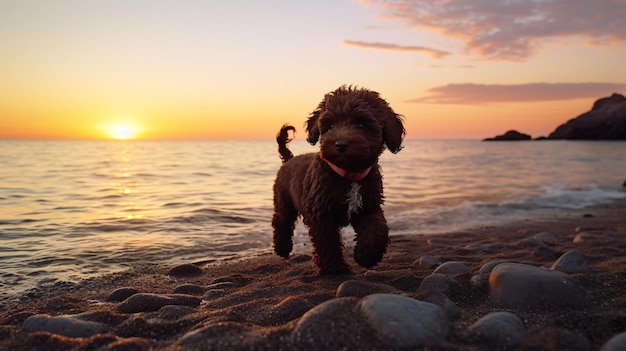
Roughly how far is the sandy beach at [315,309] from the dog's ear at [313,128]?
1643 mm

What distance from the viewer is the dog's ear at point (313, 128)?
17.2 ft

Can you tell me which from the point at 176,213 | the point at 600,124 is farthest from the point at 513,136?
the point at 176,213

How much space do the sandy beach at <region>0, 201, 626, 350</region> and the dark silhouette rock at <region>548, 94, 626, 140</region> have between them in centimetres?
11075

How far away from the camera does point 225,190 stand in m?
16.8

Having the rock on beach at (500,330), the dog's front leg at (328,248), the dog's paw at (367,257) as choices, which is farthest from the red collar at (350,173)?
the rock on beach at (500,330)

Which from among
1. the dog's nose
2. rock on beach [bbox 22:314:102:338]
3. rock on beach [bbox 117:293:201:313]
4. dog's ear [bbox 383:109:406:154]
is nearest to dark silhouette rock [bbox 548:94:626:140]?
dog's ear [bbox 383:109:406:154]

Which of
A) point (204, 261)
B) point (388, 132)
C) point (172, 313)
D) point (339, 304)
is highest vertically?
point (388, 132)

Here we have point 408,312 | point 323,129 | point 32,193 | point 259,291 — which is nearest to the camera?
point 408,312

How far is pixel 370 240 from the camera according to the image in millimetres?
4816

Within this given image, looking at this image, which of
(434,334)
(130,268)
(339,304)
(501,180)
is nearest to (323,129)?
(339,304)

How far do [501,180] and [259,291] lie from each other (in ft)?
65.4

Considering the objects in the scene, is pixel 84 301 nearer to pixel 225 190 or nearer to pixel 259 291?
pixel 259 291

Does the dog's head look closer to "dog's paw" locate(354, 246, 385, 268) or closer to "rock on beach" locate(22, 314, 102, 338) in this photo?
"dog's paw" locate(354, 246, 385, 268)

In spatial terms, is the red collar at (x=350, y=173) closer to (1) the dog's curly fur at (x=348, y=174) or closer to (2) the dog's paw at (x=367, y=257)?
Result: (1) the dog's curly fur at (x=348, y=174)
